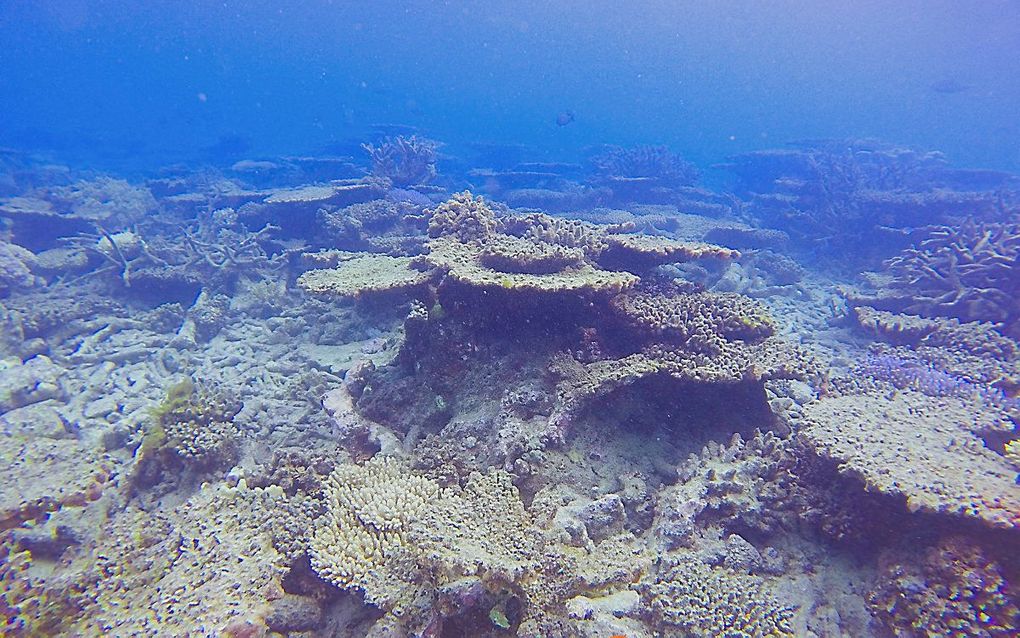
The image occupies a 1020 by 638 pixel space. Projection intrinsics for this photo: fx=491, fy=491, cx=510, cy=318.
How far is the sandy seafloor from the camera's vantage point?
10.5 ft

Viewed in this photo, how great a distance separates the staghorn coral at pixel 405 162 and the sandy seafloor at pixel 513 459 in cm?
831

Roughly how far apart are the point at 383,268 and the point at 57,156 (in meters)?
43.5

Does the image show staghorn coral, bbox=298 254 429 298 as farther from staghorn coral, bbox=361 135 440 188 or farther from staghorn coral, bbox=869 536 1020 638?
staghorn coral, bbox=361 135 440 188

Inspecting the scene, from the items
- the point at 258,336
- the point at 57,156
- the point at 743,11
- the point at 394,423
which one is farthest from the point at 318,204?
the point at 743,11

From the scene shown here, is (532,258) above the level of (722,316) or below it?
above

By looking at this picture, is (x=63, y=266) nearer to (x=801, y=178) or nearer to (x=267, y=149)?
(x=801, y=178)

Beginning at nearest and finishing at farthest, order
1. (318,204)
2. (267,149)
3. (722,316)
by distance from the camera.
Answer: (722,316), (318,204), (267,149)

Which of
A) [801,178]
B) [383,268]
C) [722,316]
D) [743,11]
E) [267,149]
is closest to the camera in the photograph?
[722,316]

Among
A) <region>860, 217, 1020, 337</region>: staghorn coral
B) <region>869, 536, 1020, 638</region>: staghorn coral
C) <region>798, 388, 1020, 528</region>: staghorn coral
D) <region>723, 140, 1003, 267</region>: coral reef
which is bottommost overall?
<region>869, 536, 1020, 638</region>: staghorn coral

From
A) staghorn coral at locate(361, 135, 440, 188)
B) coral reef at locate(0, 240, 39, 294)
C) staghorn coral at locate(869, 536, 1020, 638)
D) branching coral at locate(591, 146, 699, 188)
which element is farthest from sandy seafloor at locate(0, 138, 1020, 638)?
branching coral at locate(591, 146, 699, 188)

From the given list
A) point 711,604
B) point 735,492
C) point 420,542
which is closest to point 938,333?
point 735,492

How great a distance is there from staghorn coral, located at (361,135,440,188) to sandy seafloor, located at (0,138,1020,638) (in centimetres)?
831

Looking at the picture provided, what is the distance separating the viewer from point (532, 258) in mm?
5211

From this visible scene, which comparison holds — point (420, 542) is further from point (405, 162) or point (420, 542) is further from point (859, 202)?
point (859, 202)
